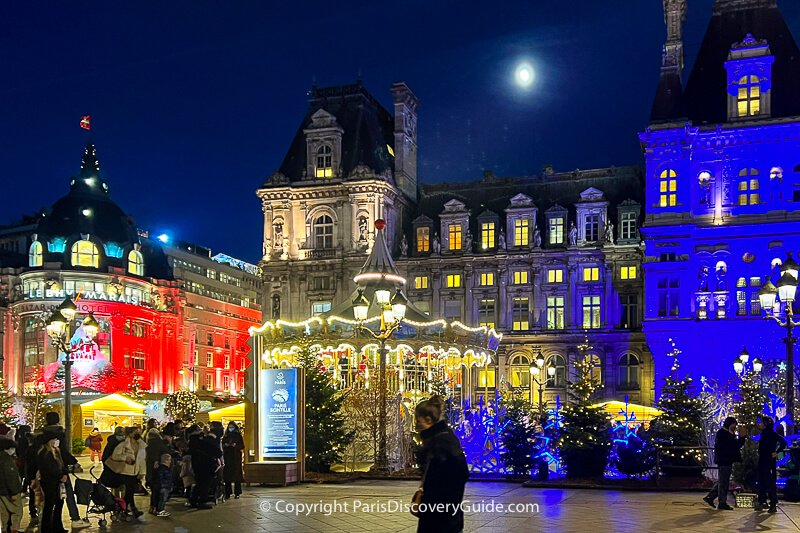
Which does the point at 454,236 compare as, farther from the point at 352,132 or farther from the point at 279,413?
the point at 279,413

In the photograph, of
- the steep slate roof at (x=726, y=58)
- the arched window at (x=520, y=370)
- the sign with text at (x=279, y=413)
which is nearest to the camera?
the sign with text at (x=279, y=413)

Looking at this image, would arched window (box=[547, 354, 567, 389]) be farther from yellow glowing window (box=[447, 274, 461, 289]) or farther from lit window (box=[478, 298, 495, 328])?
yellow glowing window (box=[447, 274, 461, 289])

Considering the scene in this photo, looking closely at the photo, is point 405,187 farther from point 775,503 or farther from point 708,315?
point 775,503

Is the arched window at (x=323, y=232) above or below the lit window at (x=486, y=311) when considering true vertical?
above

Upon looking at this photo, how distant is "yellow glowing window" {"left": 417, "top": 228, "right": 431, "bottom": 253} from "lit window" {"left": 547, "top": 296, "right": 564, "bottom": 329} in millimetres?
7746

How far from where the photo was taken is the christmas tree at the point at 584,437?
→ 73.0 feet

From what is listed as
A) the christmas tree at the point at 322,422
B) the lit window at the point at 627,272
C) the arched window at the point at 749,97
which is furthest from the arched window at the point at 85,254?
the christmas tree at the point at 322,422

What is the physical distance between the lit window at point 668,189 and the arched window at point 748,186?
2759 mm

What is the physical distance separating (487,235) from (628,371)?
34.8ft

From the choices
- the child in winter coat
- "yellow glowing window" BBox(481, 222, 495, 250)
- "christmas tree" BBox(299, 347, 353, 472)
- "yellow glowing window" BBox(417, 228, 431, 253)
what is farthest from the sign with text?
"yellow glowing window" BBox(417, 228, 431, 253)

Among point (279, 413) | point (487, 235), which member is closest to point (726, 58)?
point (487, 235)

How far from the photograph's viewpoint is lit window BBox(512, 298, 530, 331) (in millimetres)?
53500

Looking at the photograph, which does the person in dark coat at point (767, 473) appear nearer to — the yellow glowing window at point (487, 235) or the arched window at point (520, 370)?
the arched window at point (520, 370)

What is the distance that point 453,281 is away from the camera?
55.2m
